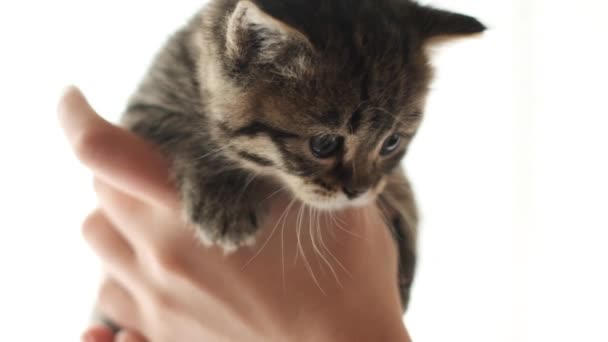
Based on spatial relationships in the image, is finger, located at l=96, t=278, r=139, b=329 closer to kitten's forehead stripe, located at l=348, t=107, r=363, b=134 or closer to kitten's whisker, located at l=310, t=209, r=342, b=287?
kitten's whisker, located at l=310, t=209, r=342, b=287

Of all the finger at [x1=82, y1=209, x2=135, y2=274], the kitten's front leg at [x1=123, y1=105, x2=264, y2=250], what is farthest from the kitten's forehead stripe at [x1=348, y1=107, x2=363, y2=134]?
the finger at [x1=82, y1=209, x2=135, y2=274]

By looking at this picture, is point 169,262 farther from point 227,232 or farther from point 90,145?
point 90,145

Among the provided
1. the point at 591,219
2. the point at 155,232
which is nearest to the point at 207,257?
the point at 155,232

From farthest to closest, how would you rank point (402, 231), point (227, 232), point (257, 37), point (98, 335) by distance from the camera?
point (402, 231) < point (98, 335) < point (227, 232) < point (257, 37)

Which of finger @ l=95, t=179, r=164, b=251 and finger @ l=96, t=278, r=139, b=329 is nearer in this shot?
finger @ l=95, t=179, r=164, b=251

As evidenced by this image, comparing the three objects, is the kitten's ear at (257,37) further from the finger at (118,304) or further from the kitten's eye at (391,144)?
the finger at (118,304)

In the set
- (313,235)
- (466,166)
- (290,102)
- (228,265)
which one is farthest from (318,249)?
(466,166)
